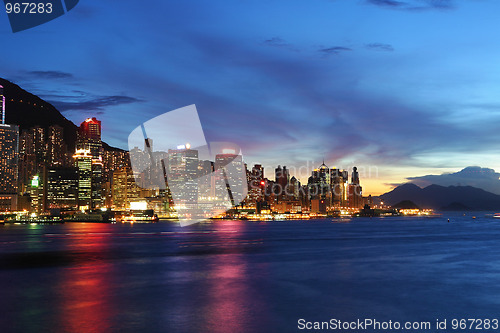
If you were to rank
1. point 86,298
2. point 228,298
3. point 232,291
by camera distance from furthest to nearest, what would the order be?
point 232,291, point 228,298, point 86,298

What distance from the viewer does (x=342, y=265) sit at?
5162 cm

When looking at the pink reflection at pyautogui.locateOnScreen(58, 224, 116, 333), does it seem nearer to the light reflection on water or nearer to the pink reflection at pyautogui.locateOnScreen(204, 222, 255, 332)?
the light reflection on water

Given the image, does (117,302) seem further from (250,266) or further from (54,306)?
(250,266)

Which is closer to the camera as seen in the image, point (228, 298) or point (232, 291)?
point (228, 298)

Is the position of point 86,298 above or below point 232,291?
above

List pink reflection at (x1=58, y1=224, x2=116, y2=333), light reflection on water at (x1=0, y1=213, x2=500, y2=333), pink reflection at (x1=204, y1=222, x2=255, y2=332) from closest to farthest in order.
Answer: pink reflection at (x1=58, y1=224, x2=116, y2=333) → pink reflection at (x1=204, y1=222, x2=255, y2=332) → light reflection on water at (x1=0, y1=213, x2=500, y2=333)

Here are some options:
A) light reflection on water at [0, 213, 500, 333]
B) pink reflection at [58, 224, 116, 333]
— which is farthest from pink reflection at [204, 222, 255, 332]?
pink reflection at [58, 224, 116, 333]

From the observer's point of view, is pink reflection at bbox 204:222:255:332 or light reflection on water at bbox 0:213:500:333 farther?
light reflection on water at bbox 0:213:500:333

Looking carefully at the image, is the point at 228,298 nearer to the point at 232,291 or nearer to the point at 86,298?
the point at 232,291

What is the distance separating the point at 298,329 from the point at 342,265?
28.8 m

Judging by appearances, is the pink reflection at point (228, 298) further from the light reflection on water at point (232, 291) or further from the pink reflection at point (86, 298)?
the pink reflection at point (86, 298)

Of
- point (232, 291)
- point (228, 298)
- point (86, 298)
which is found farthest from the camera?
point (232, 291)

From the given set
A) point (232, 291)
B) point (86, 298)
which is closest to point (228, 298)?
point (232, 291)

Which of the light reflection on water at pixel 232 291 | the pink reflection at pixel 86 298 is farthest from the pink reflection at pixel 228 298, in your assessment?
the pink reflection at pixel 86 298
